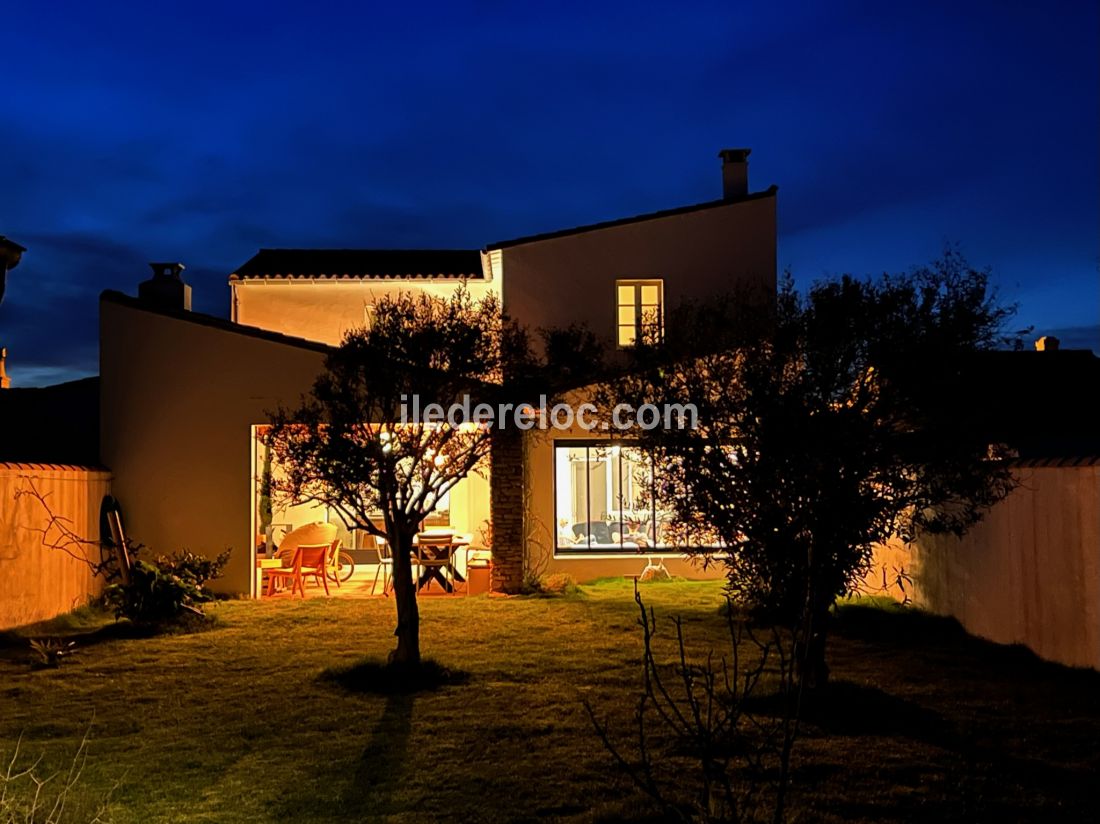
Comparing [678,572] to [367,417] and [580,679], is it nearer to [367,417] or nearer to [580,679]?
[580,679]

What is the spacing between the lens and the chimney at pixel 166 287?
53.1 ft

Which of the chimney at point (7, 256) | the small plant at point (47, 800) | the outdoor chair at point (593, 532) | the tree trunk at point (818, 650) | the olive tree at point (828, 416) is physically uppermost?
the chimney at point (7, 256)

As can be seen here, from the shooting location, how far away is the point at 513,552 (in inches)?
555

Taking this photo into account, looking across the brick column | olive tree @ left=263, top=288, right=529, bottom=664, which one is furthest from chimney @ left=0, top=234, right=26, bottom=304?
the brick column

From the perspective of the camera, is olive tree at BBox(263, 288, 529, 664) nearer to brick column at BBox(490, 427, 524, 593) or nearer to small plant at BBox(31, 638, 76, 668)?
small plant at BBox(31, 638, 76, 668)

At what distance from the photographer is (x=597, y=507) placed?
1631 cm

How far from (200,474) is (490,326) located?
246 inches

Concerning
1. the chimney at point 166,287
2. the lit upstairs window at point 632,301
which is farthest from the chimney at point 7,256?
the lit upstairs window at point 632,301

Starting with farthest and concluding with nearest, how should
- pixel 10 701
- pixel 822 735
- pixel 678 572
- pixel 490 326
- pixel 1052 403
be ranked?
pixel 678 572 → pixel 1052 403 → pixel 490 326 → pixel 10 701 → pixel 822 735

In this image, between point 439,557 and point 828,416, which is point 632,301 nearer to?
point 439,557

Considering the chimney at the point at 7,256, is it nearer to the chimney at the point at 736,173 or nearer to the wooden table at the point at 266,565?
the wooden table at the point at 266,565

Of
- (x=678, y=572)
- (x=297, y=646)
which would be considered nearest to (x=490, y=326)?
(x=297, y=646)

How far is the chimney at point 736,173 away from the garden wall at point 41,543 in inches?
472

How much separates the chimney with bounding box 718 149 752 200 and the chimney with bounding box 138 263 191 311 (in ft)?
32.5
